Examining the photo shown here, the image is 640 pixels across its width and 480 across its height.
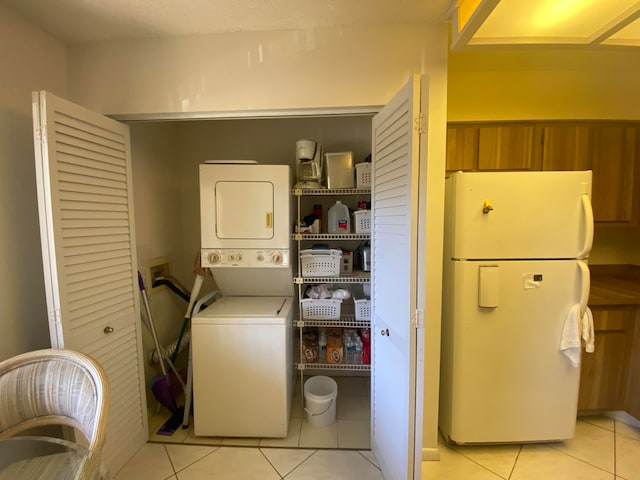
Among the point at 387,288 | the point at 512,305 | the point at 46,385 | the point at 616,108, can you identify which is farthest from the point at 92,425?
the point at 616,108

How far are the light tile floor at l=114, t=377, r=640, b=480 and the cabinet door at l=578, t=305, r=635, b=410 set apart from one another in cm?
20

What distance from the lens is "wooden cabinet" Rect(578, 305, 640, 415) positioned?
1.84 meters

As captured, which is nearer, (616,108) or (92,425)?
(92,425)

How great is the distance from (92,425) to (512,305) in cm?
209

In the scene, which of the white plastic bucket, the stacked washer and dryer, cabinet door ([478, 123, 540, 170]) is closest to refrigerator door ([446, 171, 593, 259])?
cabinet door ([478, 123, 540, 170])

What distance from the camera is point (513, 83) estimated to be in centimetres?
209

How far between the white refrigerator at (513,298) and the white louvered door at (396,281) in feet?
1.59

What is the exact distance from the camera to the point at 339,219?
6.75 ft

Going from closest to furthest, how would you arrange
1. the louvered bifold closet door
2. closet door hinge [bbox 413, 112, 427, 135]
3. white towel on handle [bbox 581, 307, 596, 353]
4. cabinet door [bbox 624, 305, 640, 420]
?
closet door hinge [bbox 413, 112, 427, 135], the louvered bifold closet door, white towel on handle [bbox 581, 307, 596, 353], cabinet door [bbox 624, 305, 640, 420]

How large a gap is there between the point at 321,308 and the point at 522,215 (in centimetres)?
137

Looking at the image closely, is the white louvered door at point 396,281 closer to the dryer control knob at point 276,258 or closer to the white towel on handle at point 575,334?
the dryer control knob at point 276,258

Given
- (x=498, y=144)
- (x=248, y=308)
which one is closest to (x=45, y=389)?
(x=248, y=308)

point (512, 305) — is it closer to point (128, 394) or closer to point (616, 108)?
point (616, 108)

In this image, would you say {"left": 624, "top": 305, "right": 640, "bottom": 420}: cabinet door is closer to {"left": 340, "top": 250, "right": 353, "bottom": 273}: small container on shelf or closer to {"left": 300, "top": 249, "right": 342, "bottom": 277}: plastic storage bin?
{"left": 340, "top": 250, "right": 353, "bottom": 273}: small container on shelf
